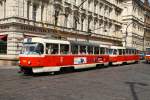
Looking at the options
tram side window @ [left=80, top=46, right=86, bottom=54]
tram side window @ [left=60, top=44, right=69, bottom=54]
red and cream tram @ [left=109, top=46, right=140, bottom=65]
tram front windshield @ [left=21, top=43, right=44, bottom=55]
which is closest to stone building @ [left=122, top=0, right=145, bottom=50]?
red and cream tram @ [left=109, top=46, right=140, bottom=65]

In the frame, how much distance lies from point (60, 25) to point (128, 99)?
2696cm

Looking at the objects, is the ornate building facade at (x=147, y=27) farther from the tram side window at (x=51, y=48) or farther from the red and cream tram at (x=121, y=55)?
the tram side window at (x=51, y=48)

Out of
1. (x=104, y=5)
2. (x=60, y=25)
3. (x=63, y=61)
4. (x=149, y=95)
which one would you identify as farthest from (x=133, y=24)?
(x=149, y=95)

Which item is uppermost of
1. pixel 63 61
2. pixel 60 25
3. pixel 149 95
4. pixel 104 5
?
pixel 104 5

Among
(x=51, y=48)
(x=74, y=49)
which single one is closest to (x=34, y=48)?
(x=51, y=48)

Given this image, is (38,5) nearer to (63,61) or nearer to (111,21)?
(63,61)

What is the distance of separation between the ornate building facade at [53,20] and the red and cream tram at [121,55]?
21.6ft

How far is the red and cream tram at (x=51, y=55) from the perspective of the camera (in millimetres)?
17531

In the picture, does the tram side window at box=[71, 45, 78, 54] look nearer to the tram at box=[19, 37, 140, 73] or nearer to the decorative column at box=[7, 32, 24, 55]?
the tram at box=[19, 37, 140, 73]

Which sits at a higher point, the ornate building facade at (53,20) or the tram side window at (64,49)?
the ornate building facade at (53,20)

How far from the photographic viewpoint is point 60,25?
119 ft

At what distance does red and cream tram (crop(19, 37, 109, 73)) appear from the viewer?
17531 mm

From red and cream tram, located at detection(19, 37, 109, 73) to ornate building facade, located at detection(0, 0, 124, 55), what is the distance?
8.46 feet

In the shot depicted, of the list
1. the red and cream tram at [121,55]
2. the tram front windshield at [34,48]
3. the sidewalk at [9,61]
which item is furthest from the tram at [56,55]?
the sidewalk at [9,61]
